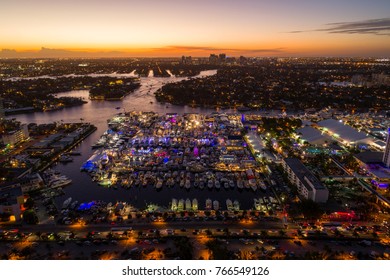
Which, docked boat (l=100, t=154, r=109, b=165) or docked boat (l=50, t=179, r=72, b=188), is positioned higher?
docked boat (l=100, t=154, r=109, b=165)

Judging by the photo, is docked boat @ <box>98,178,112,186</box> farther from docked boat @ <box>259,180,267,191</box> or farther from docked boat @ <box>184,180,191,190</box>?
docked boat @ <box>259,180,267,191</box>

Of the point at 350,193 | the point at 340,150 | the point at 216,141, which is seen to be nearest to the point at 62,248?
the point at 350,193

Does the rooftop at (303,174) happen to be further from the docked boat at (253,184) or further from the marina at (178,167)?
the docked boat at (253,184)

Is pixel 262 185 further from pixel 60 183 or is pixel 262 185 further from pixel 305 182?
pixel 60 183

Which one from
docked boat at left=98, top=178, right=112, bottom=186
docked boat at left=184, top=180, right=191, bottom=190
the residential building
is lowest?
docked boat at left=98, top=178, right=112, bottom=186

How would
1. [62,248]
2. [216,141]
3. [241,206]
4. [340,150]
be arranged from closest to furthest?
[62,248] < [241,206] < [340,150] < [216,141]

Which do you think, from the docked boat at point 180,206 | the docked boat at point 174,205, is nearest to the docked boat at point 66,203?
the docked boat at point 174,205

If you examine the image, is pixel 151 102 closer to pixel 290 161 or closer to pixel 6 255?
pixel 290 161

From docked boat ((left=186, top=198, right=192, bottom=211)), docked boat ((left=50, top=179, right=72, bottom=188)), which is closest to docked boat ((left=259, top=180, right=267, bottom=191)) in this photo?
docked boat ((left=186, top=198, right=192, bottom=211))

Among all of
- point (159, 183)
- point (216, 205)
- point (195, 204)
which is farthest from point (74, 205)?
point (216, 205)

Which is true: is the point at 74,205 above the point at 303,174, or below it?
below

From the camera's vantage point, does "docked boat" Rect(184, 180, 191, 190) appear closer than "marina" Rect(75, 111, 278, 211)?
No
